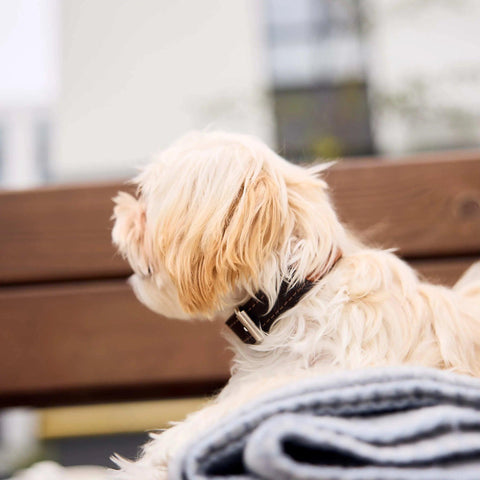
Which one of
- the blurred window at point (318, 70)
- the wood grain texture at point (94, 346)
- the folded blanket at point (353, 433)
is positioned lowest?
the wood grain texture at point (94, 346)

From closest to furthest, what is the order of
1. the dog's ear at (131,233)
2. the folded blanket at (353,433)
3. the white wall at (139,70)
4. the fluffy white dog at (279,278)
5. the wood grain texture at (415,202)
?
the folded blanket at (353,433), the fluffy white dog at (279,278), the dog's ear at (131,233), the wood grain texture at (415,202), the white wall at (139,70)

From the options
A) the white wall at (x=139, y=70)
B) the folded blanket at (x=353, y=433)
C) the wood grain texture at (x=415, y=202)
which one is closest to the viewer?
the folded blanket at (x=353, y=433)

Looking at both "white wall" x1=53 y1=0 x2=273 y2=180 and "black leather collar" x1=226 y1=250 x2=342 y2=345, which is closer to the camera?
"black leather collar" x1=226 y1=250 x2=342 y2=345

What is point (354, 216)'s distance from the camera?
1.29 m

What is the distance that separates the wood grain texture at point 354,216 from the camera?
4.19 ft

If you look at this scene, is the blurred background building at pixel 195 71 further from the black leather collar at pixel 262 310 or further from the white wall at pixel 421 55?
the black leather collar at pixel 262 310

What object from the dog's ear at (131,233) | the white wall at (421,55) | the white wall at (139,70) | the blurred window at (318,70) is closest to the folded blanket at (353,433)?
the dog's ear at (131,233)

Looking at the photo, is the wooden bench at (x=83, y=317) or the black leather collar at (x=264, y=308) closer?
the black leather collar at (x=264, y=308)

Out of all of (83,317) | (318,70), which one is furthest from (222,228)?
(318,70)

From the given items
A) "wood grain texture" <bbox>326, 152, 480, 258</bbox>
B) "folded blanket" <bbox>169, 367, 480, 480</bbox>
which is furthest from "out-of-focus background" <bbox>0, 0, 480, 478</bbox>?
"folded blanket" <bbox>169, 367, 480, 480</bbox>

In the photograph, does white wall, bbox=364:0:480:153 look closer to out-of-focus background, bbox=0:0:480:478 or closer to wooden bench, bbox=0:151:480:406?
out-of-focus background, bbox=0:0:480:478

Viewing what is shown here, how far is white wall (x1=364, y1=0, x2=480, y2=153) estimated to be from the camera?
4.02 m

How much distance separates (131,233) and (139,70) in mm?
4145

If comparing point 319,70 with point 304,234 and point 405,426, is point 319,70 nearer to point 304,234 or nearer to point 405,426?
point 304,234
